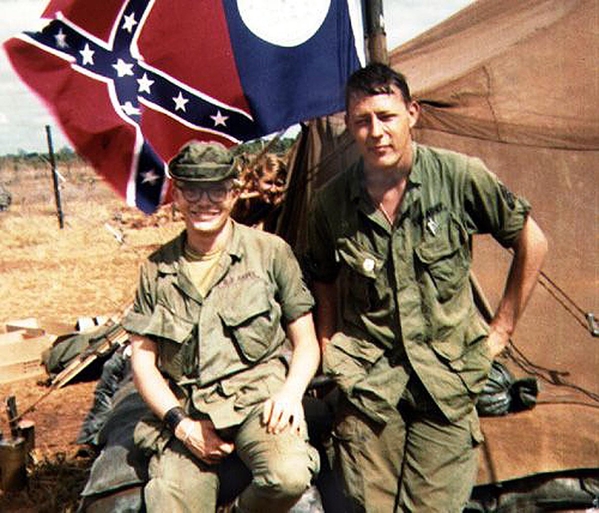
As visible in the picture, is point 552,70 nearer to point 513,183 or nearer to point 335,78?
point 513,183

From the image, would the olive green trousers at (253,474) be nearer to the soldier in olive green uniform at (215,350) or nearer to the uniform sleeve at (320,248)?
the soldier in olive green uniform at (215,350)

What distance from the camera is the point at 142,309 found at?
10.0 ft

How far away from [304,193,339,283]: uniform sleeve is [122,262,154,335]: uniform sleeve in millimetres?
618

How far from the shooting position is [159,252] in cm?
312

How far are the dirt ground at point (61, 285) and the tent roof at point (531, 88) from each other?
1.91 metres

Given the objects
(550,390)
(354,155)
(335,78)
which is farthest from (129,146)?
(550,390)

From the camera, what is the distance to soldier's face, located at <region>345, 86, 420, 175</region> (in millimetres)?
2877

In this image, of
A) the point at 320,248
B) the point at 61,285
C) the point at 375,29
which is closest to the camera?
the point at 320,248

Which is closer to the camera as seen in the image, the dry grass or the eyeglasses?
the eyeglasses

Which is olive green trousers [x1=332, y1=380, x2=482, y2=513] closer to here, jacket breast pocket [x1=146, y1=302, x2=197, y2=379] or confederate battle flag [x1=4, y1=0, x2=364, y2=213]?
jacket breast pocket [x1=146, y1=302, x2=197, y2=379]

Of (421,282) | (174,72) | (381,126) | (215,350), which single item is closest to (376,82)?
(381,126)

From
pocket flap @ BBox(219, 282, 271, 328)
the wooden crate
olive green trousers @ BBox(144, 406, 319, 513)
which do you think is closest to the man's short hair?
pocket flap @ BBox(219, 282, 271, 328)

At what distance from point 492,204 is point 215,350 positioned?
1.12 metres

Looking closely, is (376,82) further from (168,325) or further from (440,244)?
(168,325)
